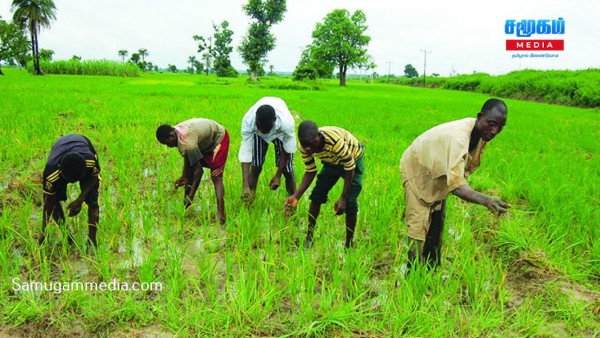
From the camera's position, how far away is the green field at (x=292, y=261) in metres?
2.08

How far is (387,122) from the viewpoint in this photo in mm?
8820

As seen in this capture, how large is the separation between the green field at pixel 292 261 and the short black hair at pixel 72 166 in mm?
488

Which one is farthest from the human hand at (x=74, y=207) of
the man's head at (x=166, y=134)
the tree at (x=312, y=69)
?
the tree at (x=312, y=69)

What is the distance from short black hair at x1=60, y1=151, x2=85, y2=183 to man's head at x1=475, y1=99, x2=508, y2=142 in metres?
2.33

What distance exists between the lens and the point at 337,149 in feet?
8.78

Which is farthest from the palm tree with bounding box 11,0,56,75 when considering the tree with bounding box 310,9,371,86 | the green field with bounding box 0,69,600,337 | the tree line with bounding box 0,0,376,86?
the green field with bounding box 0,69,600,337

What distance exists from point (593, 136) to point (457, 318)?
24.5ft

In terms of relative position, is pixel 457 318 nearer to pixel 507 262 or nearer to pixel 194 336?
pixel 507 262

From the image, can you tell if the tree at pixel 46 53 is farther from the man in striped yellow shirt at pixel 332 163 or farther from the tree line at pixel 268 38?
the man in striped yellow shirt at pixel 332 163

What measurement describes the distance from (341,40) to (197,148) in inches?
1319

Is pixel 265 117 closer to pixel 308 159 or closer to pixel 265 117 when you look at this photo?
pixel 265 117

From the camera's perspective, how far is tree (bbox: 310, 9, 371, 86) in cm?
3391

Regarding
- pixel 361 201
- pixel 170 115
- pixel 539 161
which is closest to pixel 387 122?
pixel 539 161

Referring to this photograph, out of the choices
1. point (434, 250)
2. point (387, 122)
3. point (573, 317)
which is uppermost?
point (387, 122)
